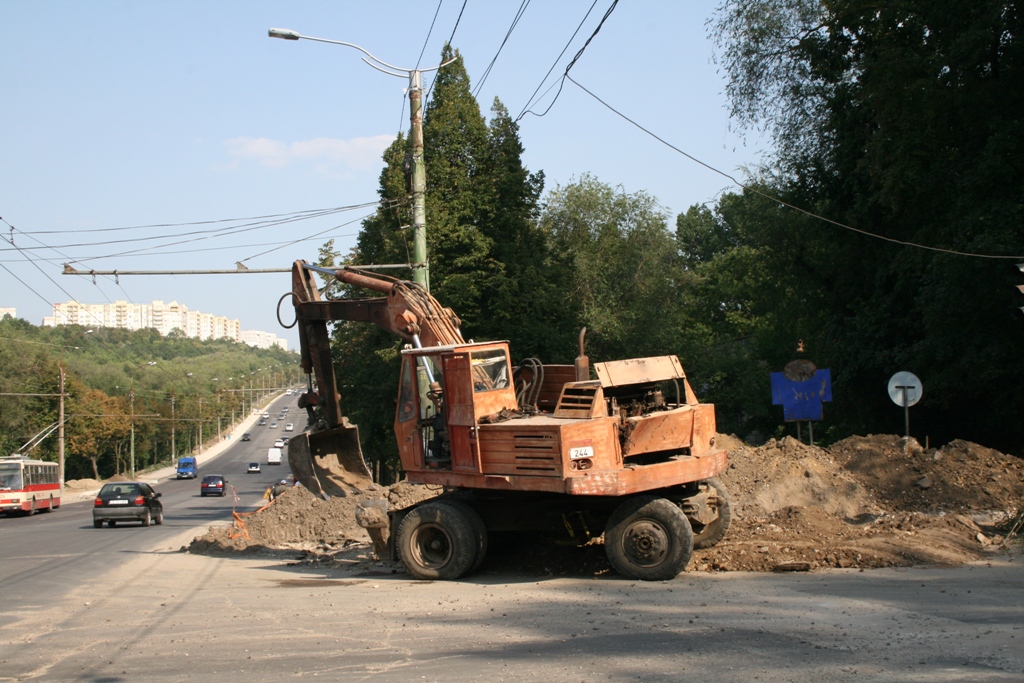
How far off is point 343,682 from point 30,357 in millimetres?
88075

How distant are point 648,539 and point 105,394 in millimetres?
91781

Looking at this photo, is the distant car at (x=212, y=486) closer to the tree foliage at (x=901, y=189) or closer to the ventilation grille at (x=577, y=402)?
the tree foliage at (x=901, y=189)

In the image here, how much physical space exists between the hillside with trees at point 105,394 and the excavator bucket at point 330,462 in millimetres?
43611

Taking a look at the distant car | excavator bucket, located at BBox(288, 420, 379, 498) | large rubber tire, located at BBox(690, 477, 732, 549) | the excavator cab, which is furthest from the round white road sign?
the distant car

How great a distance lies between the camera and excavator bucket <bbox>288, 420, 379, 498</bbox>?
50.0 feet

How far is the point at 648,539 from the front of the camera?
11914mm

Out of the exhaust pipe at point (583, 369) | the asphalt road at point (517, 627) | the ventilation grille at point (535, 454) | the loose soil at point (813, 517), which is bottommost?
the asphalt road at point (517, 627)

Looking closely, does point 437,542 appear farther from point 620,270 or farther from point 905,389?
point 620,270

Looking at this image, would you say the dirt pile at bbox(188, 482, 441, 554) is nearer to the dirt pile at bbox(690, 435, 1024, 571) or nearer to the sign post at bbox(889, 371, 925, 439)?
the dirt pile at bbox(690, 435, 1024, 571)


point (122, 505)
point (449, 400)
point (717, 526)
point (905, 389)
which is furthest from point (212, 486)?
point (717, 526)

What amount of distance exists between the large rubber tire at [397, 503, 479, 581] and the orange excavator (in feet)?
0.05

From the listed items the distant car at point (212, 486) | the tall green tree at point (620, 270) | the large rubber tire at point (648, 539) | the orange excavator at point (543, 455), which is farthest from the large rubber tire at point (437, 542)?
the distant car at point (212, 486)

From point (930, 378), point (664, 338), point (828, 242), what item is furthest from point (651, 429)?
point (664, 338)

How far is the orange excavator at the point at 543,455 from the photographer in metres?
11.8
